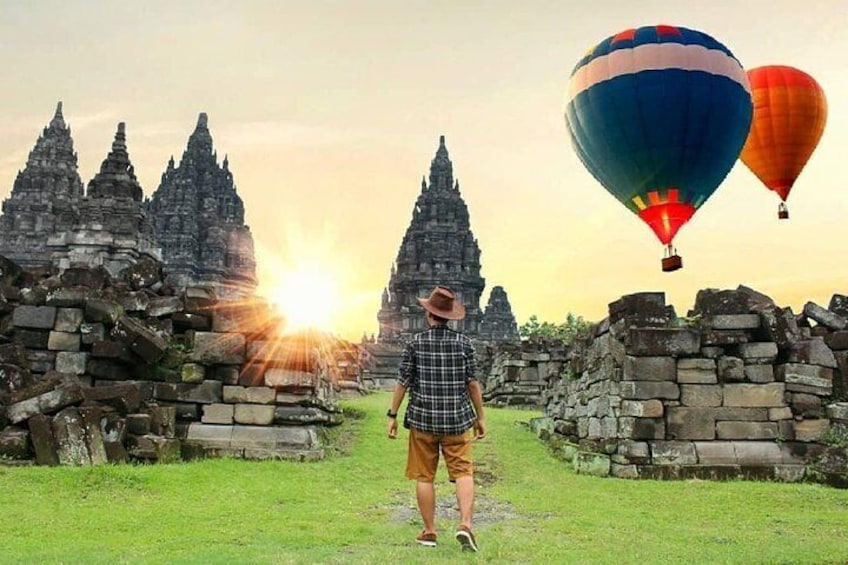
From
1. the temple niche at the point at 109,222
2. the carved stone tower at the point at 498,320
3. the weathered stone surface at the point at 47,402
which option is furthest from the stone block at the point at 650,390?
the carved stone tower at the point at 498,320

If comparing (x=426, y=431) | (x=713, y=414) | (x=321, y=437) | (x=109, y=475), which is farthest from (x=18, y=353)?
(x=713, y=414)

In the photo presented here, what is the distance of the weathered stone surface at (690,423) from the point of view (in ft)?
32.6

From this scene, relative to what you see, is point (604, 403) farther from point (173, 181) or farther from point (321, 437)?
point (173, 181)

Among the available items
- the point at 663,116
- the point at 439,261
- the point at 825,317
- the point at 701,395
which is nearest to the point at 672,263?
the point at 663,116

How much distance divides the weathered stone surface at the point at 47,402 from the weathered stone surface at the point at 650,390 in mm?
7161

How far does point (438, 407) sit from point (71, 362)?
688cm

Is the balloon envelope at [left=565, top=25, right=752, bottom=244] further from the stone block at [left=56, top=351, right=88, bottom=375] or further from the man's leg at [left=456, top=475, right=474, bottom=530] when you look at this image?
the man's leg at [left=456, top=475, right=474, bottom=530]

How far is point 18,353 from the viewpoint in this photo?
9555mm

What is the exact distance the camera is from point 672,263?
15.5 m

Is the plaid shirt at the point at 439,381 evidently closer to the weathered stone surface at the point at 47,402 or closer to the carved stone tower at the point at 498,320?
the weathered stone surface at the point at 47,402

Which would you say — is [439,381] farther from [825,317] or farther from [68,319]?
[825,317]

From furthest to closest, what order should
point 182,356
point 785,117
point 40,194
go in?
point 40,194 < point 785,117 < point 182,356

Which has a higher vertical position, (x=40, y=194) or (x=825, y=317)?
(x=40, y=194)

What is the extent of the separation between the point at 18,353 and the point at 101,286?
1.52m
